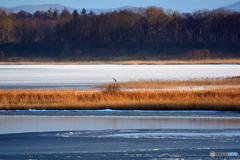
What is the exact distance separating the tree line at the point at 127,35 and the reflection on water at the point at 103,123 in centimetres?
6337

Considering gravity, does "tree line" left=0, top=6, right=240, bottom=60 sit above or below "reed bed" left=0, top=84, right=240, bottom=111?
above

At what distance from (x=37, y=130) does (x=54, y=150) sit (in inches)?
104

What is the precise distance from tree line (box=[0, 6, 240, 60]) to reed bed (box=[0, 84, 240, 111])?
190 feet

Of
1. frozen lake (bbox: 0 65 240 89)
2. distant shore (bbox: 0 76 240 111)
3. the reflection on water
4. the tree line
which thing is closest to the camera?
the reflection on water

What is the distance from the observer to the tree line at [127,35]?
8169 cm

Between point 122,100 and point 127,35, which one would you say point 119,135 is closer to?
point 122,100

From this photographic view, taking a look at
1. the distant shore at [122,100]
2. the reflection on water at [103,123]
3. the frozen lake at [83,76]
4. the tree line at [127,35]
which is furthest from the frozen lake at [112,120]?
the tree line at [127,35]

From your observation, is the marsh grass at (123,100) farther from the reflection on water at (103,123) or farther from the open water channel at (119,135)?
the reflection on water at (103,123)

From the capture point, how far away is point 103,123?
1227cm

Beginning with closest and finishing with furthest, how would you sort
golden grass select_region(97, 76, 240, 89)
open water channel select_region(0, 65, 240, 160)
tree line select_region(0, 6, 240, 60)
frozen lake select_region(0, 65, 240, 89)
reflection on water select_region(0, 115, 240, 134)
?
1. open water channel select_region(0, 65, 240, 160)
2. reflection on water select_region(0, 115, 240, 134)
3. golden grass select_region(97, 76, 240, 89)
4. frozen lake select_region(0, 65, 240, 89)
5. tree line select_region(0, 6, 240, 60)

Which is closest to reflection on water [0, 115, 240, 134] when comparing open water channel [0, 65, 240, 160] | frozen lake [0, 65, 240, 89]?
open water channel [0, 65, 240, 160]

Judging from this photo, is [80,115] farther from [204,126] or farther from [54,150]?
[54,150]

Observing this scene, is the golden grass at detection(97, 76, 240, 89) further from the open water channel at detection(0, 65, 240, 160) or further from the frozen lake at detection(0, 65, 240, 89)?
the open water channel at detection(0, 65, 240, 160)

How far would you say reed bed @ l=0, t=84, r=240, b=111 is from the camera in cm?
1592
